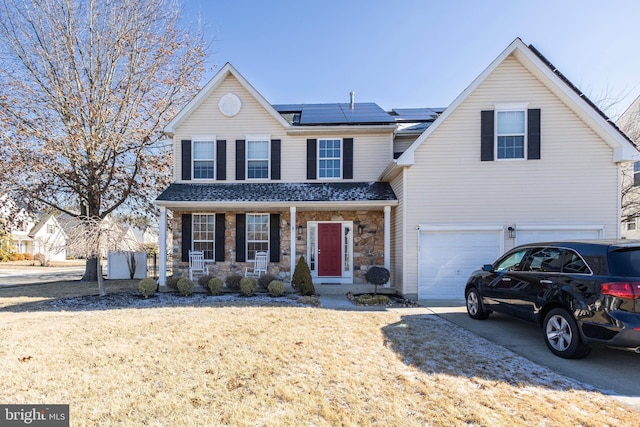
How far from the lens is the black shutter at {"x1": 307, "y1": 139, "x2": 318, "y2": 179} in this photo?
41.4 ft

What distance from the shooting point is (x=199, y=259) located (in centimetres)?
1216

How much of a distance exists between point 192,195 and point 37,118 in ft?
27.0

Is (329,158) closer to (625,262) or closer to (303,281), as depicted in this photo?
(303,281)

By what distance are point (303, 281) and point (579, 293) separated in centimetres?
718

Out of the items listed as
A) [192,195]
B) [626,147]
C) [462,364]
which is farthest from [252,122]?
[626,147]

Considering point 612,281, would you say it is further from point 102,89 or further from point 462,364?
point 102,89

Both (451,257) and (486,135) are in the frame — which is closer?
(451,257)

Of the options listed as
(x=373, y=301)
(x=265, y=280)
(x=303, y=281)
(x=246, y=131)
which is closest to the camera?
(x=373, y=301)

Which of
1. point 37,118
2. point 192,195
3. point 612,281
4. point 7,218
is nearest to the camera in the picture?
point 612,281

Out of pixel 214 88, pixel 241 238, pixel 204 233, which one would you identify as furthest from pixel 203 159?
pixel 241 238

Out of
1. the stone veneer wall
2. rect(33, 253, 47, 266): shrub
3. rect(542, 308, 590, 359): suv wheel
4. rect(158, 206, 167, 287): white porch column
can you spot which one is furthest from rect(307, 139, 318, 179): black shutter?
rect(33, 253, 47, 266): shrub

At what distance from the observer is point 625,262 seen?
14.8ft

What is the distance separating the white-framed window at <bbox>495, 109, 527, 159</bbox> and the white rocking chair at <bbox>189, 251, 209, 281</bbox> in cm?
1046

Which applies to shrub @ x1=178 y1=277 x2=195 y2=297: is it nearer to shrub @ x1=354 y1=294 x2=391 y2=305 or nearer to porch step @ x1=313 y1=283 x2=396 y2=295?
porch step @ x1=313 y1=283 x2=396 y2=295
